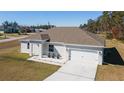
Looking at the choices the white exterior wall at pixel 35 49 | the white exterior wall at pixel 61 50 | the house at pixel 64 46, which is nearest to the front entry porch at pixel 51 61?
the house at pixel 64 46

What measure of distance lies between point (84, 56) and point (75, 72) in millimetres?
4179

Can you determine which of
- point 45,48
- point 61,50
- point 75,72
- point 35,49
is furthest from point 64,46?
point 75,72

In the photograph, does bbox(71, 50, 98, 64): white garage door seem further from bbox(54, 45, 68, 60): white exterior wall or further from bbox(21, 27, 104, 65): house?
bbox(54, 45, 68, 60): white exterior wall

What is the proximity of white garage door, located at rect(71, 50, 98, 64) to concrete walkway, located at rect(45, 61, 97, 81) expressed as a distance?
→ 0.51 metres

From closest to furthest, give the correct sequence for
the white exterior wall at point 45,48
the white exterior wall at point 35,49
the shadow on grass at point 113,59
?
the shadow on grass at point 113,59, the white exterior wall at point 45,48, the white exterior wall at point 35,49

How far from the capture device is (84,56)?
1925cm

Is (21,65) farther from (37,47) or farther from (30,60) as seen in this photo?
(37,47)

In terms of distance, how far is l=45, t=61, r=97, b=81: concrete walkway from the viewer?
1372 cm

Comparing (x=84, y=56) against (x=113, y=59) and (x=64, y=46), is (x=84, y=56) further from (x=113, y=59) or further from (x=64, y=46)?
(x=113, y=59)

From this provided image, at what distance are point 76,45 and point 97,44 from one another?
8.36ft

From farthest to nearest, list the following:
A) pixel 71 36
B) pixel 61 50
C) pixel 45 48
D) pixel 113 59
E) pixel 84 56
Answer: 1. pixel 45 48
2. pixel 113 59
3. pixel 71 36
4. pixel 61 50
5. pixel 84 56

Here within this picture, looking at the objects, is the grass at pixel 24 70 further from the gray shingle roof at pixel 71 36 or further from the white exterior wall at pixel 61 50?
the gray shingle roof at pixel 71 36

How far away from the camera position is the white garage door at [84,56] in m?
18.7
